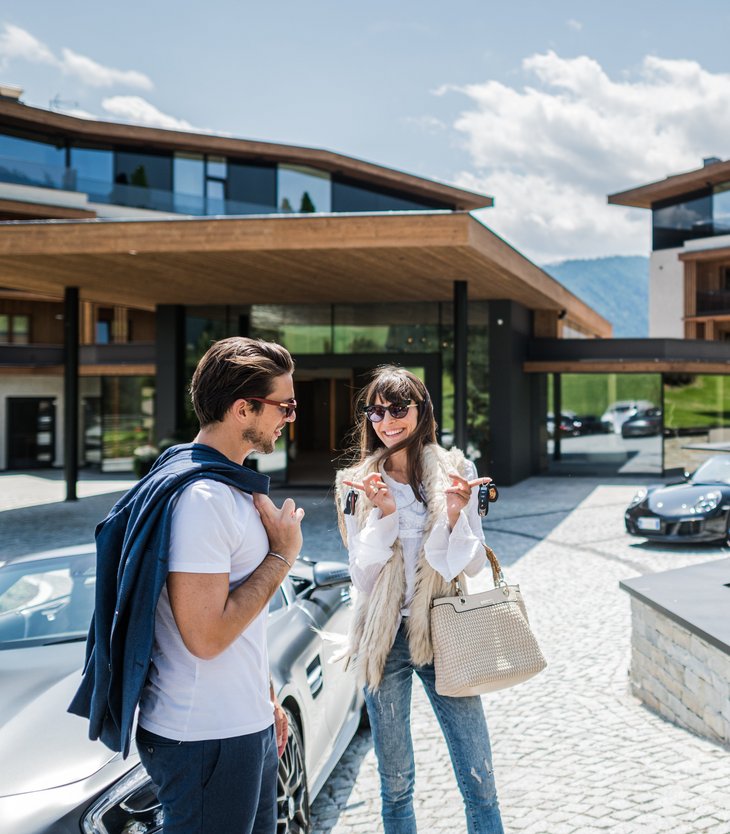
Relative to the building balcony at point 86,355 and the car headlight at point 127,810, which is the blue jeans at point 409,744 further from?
the building balcony at point 86,355

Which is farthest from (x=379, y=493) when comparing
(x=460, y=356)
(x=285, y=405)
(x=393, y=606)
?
(x=460, y=356)

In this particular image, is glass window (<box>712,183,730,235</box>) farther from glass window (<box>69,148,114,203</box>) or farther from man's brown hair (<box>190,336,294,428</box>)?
man's brown hair (<box>190,336,294,428</box>)

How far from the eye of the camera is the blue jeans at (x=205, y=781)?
70.5 inches

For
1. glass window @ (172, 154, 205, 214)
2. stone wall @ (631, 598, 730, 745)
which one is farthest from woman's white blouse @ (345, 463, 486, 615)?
glass window @ (172, 154, 205, 214)

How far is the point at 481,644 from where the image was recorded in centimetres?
254

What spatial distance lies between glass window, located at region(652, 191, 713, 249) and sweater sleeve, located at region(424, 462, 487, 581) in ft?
111

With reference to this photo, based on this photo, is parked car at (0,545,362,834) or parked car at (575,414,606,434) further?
parked car at (575,414,606,434)

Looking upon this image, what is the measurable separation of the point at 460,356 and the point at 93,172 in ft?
68.3

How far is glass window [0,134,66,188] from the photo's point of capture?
27969 millimetres

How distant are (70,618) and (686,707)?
317cm

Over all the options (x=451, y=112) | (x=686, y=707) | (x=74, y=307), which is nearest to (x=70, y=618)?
(x=686, y=707)

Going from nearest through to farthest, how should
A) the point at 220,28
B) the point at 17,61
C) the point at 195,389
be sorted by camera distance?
the point at 195,389 < the point at 220,28 < the point at 17,61

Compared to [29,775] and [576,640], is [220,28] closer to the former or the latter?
[576,640]

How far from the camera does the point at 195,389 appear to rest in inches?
78.5
